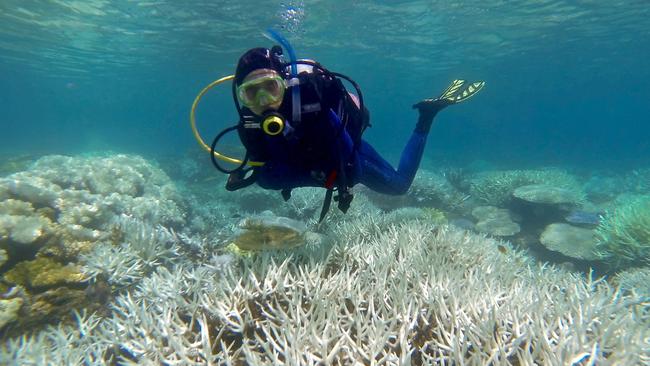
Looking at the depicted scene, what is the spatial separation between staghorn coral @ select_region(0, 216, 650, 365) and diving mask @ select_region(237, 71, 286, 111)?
1.78 m

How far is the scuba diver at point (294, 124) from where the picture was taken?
3.75 meters

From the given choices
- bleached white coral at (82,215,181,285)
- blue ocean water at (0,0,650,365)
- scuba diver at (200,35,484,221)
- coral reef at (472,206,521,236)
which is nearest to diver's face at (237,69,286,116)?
scuba diver at (200,35,484,221)

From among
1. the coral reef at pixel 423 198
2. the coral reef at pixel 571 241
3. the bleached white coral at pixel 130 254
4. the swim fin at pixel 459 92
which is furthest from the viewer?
the coral reef at pixel 423 198

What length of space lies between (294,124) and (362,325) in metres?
2.25

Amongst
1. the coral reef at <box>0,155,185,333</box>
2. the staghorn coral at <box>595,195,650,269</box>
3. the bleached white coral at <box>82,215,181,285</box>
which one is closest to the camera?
the coral reef at <box>0,155,185,333</box>

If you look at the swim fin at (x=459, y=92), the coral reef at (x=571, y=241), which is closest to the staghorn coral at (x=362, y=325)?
the swim fin at (x=459, y=92)

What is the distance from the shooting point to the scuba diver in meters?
3.75

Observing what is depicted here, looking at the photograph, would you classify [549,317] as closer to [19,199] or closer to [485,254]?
[485,254]

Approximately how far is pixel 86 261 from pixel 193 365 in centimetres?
390

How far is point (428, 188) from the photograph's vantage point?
11992 millimetres

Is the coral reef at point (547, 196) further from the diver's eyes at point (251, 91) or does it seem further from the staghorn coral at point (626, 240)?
the diver's eyes at point (251, 91)

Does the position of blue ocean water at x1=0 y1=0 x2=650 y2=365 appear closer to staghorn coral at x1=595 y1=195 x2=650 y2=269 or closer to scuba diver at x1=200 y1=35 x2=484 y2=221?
staghorn coral at x1=595 y1=195 x2=650 y2=269

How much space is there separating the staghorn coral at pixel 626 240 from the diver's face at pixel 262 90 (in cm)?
824

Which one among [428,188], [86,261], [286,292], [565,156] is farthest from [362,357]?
[565,156]
